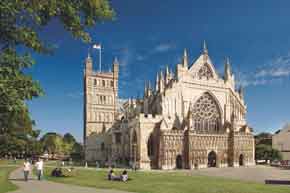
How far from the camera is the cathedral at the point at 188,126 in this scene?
54.2m

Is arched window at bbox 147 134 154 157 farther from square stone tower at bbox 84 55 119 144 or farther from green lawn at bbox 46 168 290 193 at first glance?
green lawn at bbox 46 168 290 193

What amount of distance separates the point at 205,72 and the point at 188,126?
50.0 feet

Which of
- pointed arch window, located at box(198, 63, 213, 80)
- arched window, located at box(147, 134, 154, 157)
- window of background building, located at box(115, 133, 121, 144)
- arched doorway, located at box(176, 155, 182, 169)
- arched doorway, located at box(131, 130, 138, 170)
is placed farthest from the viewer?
window of background building, located at box(115, 133, 121, 144)

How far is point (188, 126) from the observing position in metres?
56.5

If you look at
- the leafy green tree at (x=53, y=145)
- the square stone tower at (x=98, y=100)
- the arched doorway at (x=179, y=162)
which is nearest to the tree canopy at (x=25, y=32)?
the arched doorway at (x=179, y=162)

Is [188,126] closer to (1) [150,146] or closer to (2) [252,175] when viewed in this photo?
(1) [150,146]

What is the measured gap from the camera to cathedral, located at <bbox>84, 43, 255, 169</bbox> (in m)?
54.2

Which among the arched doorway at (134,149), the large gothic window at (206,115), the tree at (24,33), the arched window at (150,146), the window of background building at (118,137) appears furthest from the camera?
the window of background building at (118,137)

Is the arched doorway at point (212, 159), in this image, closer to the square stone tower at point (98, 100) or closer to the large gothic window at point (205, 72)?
the large gothic window at point (205, 72)

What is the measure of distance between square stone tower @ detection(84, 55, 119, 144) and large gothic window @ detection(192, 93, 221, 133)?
27.8 meters

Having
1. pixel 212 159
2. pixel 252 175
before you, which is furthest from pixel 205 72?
pixel 252 175

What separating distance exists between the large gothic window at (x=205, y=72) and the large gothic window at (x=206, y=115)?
427cm

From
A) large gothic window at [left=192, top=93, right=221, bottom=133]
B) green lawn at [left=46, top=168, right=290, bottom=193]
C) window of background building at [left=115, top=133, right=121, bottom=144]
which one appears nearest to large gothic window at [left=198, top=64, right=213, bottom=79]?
large gothic window at [left=192, top=93, right=221, bottom=133]

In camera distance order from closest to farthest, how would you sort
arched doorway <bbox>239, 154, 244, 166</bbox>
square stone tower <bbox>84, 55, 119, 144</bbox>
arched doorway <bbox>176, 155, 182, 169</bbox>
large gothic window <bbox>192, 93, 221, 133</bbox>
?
arched doorway <bbox>176, 155, 182, 169</bbox> → large gothic window <bbox>192, 93, 221, 133</bbox> → arched doorway <bbox>239, 154, 244, 166</bbox> → square stone tower <bbox>84, 55, 119, 144</bbox>
